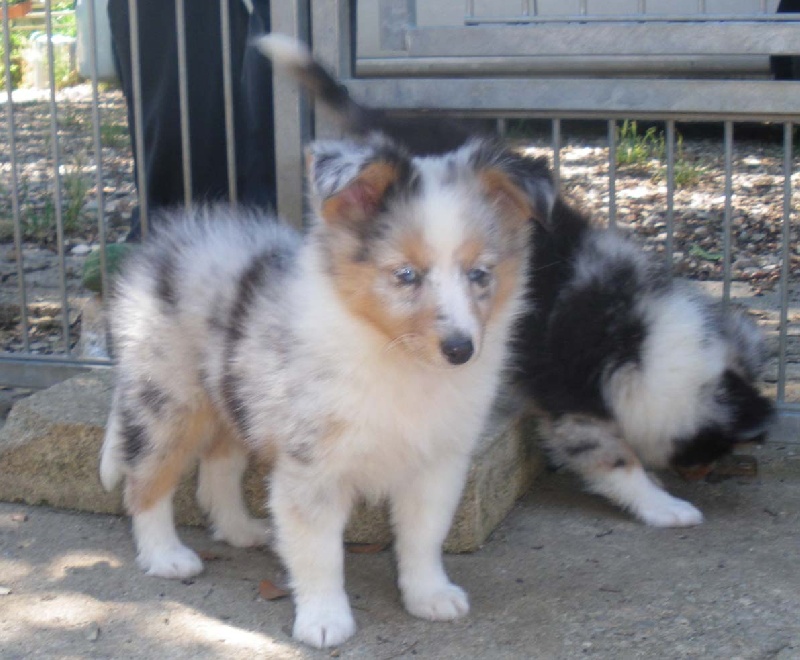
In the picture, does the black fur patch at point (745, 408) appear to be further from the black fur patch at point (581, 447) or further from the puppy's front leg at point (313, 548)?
the puppy's front leg at point (313, 548)

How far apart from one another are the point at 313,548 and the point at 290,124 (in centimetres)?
191

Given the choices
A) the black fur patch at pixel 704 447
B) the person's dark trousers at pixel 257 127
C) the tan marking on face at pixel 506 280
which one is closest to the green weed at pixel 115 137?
the person's dark trousers at pixel 257 127

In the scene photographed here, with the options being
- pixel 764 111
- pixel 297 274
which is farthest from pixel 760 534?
pixel 297 274

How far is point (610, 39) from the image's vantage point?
13.6ft

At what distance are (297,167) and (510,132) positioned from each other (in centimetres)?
126

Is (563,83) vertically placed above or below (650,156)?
above

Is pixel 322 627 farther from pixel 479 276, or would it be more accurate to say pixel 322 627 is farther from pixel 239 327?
pixel 479 276

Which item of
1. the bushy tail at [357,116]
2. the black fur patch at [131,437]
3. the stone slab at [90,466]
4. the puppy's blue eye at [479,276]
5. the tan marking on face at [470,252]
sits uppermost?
the bushy tail at [357,116]

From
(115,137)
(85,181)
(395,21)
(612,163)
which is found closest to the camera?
(395,21)

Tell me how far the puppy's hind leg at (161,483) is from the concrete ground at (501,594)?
0.24ft

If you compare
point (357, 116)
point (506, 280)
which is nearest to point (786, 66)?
point (357, 116)

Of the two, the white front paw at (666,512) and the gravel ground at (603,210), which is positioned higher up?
A: the gravel ground at (603,210)

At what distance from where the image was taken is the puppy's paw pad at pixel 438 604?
10.8 feet

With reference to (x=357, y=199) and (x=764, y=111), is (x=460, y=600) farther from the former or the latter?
(x=764, y=111)
